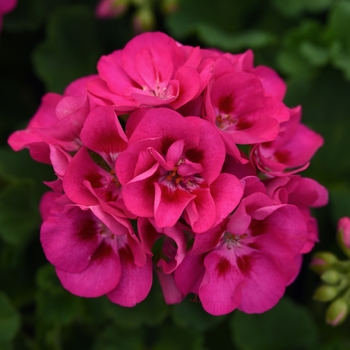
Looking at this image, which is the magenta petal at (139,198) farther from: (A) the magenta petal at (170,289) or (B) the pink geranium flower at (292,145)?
(B) the pink geranium flower at (292,145)

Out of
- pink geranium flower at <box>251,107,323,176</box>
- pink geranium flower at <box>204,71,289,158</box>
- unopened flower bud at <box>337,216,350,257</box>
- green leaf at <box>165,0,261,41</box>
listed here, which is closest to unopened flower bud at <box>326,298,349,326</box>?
unopened flower bud at <box>337,216,350,257</box>

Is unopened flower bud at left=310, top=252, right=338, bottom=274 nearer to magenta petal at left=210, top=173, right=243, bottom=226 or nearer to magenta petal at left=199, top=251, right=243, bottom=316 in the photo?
magenta petal at left=199, top=251, right=243, bottom=316

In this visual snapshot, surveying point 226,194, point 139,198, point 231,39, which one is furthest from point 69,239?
point 231,39

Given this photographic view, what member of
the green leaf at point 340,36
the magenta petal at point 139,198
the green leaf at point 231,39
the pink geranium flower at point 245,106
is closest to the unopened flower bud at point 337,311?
the pink geranium flower at point 245,106

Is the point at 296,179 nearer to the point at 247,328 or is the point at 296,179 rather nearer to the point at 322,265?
the point at 322,265

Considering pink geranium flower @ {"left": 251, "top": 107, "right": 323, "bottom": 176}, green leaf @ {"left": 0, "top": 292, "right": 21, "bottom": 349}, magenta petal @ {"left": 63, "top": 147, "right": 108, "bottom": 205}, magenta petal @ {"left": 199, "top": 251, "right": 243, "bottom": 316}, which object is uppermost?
magenta petal @ {"left": 63, "top": 147, "right": 108, "bottom": 205}

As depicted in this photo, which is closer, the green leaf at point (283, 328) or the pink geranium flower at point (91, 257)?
the pink geranium flower at point (91, 257)

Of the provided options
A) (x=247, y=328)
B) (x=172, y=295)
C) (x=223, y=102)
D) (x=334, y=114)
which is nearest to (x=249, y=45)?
(x=334, y=114)

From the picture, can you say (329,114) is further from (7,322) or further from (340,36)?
(7,322)
